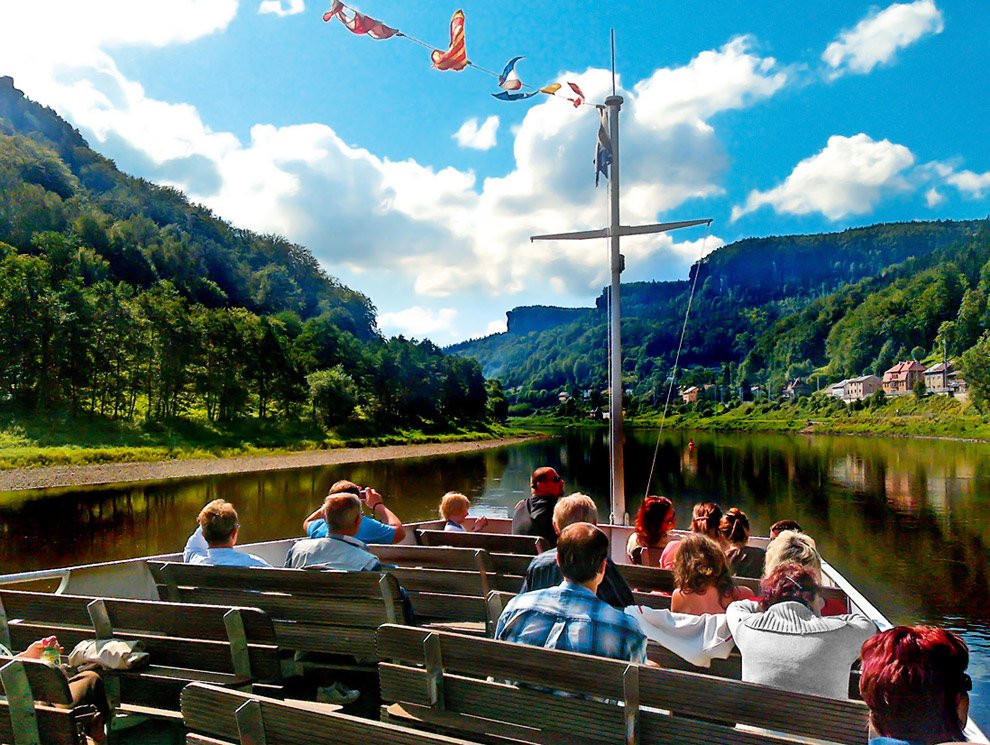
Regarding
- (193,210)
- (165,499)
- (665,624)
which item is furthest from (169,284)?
(665,624)

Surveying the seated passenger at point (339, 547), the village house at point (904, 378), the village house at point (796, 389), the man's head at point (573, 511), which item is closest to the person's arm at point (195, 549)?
the seated passenger at point (339, 547)

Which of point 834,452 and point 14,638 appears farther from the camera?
point 834,452

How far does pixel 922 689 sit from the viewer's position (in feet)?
7.34

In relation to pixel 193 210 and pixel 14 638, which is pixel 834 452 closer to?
pixel 14 638

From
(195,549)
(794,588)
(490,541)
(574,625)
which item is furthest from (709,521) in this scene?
(195,549)

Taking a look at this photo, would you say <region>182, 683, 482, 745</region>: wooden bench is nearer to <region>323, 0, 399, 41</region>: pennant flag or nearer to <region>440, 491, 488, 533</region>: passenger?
<region>440, 491, 488, 533</region>: passenger

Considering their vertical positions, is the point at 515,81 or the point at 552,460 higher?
the point at 515,81

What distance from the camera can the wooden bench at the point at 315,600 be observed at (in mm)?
4742

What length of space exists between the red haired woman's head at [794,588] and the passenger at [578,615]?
78 cm

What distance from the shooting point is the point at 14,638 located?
4473 mm

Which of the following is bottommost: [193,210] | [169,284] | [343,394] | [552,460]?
[552,460]

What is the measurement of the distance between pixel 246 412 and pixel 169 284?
132 ft

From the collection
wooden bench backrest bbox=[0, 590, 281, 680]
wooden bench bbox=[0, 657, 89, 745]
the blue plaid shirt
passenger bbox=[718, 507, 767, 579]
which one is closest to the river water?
passenger bbox=[718, 507, 767, 579]

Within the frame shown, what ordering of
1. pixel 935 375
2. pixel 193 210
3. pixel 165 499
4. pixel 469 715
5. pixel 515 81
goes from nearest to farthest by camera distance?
pixel 469 715 → pixel 515 81 → pixel 165 499 → pixel 935 375 → pixel 193 210
